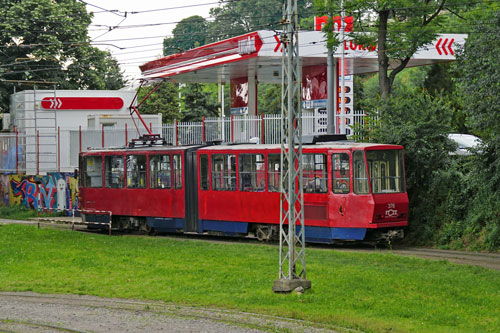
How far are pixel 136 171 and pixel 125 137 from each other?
13.6m

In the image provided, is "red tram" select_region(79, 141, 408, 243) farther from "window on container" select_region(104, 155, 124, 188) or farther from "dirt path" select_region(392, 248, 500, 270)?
"dirt path" select_region(392, 248, 500, 270)

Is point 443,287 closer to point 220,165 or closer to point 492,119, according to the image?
point 492,119

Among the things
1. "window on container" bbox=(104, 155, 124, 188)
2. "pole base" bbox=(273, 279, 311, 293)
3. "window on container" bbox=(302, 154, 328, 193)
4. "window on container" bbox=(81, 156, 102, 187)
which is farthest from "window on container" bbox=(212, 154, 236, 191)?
"pole base" bbox=(273, 279, 311, 293)

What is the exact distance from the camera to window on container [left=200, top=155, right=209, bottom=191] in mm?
28750

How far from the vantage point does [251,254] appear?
23.2 m

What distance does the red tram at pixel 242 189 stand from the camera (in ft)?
81.1

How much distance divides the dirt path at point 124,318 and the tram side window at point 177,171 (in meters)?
12.8

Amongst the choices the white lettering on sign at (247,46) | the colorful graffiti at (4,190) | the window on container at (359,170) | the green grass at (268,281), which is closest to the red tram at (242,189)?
the window on container at (359,170)

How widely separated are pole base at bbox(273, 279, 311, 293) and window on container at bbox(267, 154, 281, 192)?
9869mm

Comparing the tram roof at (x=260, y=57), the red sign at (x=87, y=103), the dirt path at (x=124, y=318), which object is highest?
the tram roof at (x=260, y=57)

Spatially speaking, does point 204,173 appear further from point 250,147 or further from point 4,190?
point 4,190

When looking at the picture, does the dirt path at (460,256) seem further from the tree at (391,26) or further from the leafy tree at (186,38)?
the leafy tree at (186,38)

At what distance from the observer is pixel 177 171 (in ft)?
97.8

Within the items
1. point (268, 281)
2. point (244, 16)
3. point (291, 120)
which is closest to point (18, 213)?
point (268, 281)
